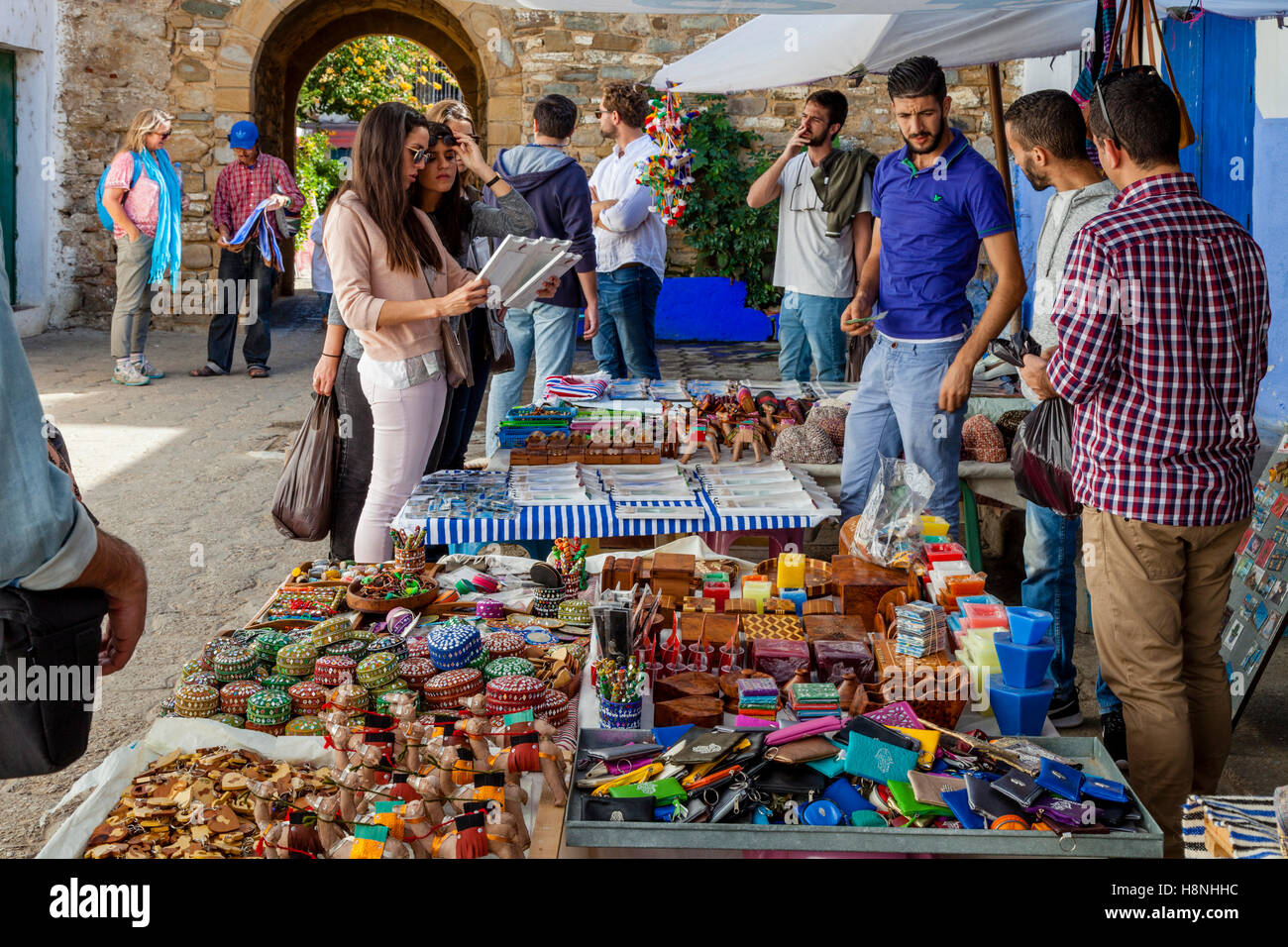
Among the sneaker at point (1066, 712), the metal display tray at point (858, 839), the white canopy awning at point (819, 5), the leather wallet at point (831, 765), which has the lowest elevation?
the sneaker at point (1066, 712)

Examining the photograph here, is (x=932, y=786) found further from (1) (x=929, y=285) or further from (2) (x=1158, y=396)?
(1) (x=929, y=285)

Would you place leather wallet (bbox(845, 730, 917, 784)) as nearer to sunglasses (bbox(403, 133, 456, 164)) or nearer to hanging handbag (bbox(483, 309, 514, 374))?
sunglasses (bbox(403, 133, 456, 164))

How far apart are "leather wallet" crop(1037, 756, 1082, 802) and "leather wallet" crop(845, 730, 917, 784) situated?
22cm

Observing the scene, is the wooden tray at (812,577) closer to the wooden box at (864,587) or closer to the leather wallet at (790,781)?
the wooden box at (864,587)

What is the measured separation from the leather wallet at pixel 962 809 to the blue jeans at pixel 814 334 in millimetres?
4333

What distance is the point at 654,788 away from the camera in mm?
2049

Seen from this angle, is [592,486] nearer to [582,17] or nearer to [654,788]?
[654,788]

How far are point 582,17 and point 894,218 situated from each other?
9434mm

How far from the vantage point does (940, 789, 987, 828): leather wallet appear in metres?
1.96

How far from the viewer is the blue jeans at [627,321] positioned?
6523mm

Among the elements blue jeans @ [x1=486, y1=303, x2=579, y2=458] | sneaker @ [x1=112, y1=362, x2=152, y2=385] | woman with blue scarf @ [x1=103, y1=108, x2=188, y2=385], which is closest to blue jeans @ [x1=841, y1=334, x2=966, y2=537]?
blue jeans @ [x1=486, y1=303, x2=579, y2=458]

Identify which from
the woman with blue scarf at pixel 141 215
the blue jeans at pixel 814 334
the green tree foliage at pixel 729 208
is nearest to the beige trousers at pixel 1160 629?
the blue jeans at pixel 814 334

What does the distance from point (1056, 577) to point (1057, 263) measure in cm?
101

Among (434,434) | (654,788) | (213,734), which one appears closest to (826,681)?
(654,788)
